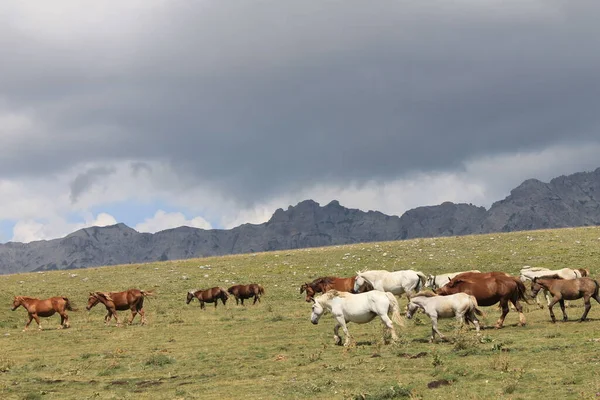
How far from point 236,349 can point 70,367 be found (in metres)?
5.86

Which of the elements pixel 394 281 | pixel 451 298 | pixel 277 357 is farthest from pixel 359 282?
pixel 277 357

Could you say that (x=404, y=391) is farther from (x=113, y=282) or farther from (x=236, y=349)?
(x=113, y=282)

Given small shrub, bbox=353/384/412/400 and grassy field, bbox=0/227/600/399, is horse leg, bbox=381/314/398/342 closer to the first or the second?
grassy field, bbox=0/227/600/399

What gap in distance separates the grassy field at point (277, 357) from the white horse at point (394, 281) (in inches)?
126

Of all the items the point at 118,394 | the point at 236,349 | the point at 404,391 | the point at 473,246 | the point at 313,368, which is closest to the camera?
the point at 404,391

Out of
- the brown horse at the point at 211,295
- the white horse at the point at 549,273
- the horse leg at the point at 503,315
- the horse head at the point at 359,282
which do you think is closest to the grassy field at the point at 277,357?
the horse leg at the point at 503,315

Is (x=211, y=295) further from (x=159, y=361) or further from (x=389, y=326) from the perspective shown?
(x=389, y=326)

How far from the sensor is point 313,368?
59.8 ft

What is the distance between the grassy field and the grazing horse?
1077 mm

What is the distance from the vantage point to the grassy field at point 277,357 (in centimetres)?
1508

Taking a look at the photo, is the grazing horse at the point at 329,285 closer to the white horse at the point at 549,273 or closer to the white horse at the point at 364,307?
the white horse at the point at 549,273

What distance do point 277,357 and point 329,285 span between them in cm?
1470

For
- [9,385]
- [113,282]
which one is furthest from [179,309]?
[9,385]

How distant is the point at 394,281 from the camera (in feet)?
105
